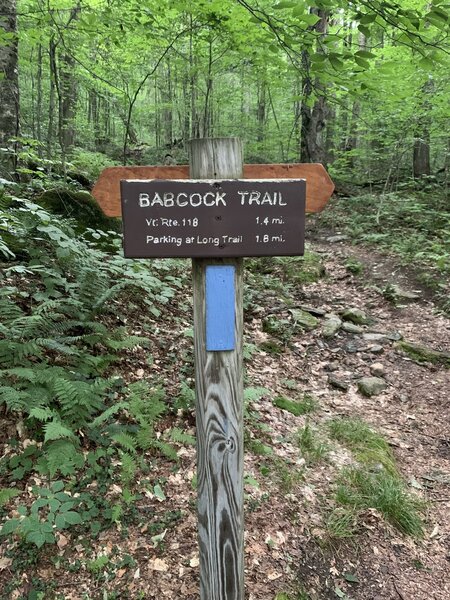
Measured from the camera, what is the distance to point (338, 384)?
534 cm

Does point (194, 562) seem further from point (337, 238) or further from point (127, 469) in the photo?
point (337, 238)

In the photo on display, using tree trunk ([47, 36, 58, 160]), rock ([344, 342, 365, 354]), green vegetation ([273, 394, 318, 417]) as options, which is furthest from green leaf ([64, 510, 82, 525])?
tree trunk ([47, 36, 58, 160])

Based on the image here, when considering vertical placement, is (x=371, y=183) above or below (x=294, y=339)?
above

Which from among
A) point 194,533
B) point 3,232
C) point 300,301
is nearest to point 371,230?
point 300,301

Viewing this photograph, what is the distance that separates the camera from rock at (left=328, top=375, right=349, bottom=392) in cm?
530

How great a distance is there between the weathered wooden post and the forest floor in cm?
73

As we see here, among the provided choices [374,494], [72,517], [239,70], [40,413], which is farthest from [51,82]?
[374,494]

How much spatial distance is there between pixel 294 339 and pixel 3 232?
419cm

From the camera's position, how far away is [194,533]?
9.93 feet

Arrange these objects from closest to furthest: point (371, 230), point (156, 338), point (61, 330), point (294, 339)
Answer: point (61, 330) < point (156, 338) < point (294, 339) < point (371, 230)

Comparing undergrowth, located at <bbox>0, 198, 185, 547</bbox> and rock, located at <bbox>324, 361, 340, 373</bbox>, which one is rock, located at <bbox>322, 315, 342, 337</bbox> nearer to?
rock, located at <bbox>324, 361, 340, 373</bbox>

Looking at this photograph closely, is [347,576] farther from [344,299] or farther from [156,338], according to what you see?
[344,299]

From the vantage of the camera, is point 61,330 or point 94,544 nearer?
point 94,544

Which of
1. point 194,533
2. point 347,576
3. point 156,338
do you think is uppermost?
point 156,338
